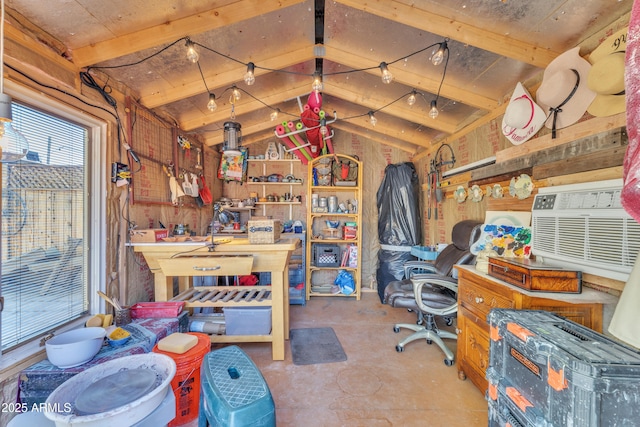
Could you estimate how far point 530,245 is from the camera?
6.16ft

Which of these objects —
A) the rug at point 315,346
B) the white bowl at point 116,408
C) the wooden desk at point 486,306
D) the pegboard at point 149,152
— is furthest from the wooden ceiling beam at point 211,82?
the rug at point 315,346

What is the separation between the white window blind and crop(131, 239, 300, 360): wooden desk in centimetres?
41

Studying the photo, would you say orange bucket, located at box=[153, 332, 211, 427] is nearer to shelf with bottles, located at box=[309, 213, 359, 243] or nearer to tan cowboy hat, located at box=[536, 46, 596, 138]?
shelf with bottles, located at box=[309, 213, 359, 243]

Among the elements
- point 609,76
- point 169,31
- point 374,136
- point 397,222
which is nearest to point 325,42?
point 169,31

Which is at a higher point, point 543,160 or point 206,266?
point 543,160

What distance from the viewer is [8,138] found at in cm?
104

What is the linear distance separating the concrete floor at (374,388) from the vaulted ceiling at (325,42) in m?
2.28

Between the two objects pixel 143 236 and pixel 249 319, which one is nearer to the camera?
pixel 143 236

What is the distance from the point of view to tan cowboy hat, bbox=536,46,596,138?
5.04 feet

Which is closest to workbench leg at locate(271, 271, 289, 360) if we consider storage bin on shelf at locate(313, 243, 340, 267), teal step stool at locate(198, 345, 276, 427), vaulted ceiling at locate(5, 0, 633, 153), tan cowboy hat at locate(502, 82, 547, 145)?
teal step stool at locate(198, 345, 276, 427)

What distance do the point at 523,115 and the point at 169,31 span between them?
8.35 ft

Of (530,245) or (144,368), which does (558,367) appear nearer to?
(530,245)

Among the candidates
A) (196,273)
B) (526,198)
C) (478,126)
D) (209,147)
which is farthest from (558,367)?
(209,147)

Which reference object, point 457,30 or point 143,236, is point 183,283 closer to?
point 143,236
